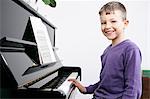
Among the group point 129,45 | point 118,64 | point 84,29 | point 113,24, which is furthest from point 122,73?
point 84,29

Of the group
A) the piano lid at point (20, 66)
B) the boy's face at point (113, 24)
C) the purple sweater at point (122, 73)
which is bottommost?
the purple sweater at point (122, 73)

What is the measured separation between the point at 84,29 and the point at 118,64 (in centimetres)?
169

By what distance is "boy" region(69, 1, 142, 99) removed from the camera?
1362mm

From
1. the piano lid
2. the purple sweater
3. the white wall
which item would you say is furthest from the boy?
the white wall

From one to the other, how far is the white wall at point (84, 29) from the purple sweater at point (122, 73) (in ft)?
4.88

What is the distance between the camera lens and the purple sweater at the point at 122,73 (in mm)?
1357

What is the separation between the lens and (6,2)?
113 centimetres

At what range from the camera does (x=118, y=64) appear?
4.78ft

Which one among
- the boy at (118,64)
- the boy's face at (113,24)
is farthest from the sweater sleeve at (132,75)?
the boy's face at (113,24)

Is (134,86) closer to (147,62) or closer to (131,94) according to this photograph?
(131,94)

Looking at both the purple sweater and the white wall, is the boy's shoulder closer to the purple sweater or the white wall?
the purple sweater

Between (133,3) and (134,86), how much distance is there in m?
1.97

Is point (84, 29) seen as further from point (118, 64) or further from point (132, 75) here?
point (132, 75)

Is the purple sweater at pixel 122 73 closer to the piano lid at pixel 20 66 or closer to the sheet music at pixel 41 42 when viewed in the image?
the sheet music at pixel 41 42
